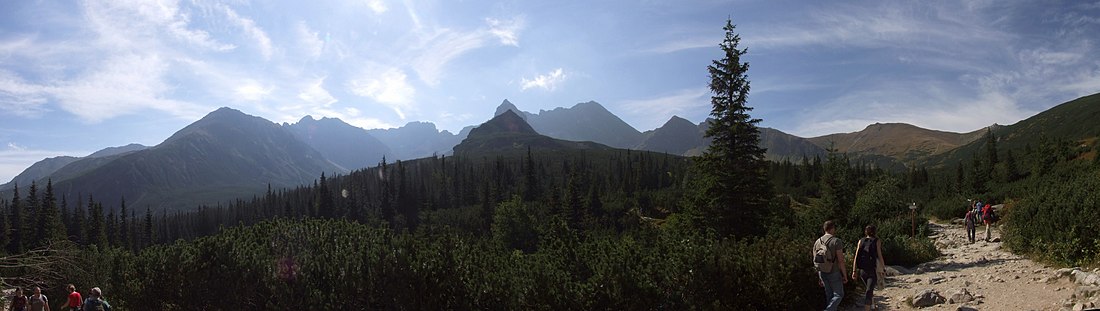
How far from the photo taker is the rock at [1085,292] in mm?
8996

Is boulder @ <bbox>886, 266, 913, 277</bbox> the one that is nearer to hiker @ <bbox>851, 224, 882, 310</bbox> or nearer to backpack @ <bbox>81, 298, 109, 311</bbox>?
hiker @ <bbox>851, 224, 882, 310</bbox>

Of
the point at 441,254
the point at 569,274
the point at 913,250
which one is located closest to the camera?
the point at 569,274

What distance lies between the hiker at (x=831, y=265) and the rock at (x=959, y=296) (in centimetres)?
312

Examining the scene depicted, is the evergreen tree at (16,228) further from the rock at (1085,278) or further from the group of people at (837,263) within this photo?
the rock at (1085,278)

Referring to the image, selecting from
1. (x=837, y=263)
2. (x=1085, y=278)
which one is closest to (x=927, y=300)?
(x=1085, y=278)

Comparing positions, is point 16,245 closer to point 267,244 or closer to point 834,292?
point 267,244

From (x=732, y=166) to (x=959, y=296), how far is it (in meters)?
9.81

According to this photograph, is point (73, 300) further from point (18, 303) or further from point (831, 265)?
point (831, 265)

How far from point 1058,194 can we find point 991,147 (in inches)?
3625

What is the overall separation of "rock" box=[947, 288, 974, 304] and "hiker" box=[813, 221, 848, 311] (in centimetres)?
312

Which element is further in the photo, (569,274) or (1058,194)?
(1058,194)

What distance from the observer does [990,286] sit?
11.9 meters

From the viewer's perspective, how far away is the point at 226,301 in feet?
51.2

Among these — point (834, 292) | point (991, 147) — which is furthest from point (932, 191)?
point (834, 292)
